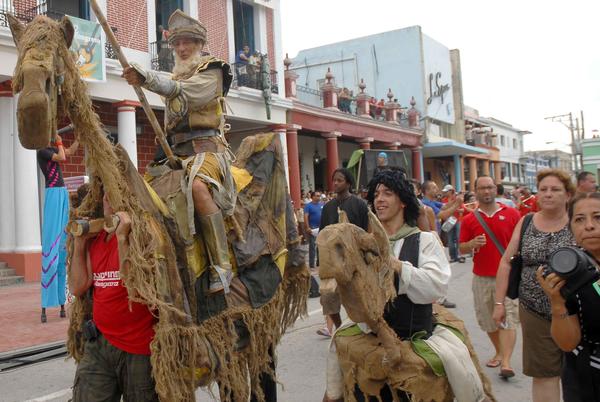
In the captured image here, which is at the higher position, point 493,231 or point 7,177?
point 7,177

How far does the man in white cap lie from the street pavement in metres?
1.28

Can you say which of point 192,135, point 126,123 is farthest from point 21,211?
point 192,135

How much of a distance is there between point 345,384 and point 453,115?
35.1m

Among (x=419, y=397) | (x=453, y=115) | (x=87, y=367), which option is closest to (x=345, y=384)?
(x=419, y=397)

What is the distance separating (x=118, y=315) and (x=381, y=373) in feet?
4.56

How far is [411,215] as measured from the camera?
327 centimetres

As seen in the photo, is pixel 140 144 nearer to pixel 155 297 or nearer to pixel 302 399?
pixel 302 399

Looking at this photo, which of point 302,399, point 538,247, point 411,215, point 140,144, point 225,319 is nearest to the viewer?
point 411,215

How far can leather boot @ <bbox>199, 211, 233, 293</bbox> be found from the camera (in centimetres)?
359

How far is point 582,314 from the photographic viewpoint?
243 cm

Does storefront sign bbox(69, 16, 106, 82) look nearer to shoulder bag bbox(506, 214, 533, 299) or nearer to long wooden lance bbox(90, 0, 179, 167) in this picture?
long wooden lance bbox(90, 0, 179, 167)

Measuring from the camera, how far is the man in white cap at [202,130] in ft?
11.8

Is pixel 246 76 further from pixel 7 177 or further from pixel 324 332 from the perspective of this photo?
pixel 324 332

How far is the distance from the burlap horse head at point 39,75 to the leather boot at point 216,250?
1189mm
